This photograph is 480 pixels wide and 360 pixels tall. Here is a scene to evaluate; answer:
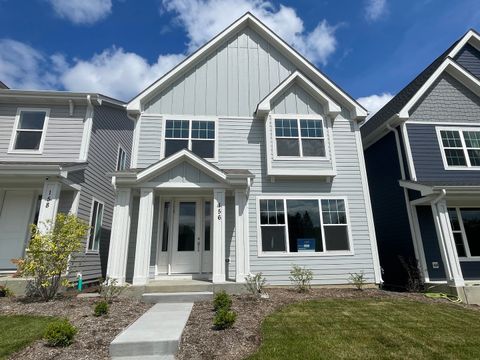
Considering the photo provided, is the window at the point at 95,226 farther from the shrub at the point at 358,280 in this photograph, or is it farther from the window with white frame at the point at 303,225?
the shrub at the point at 358,280

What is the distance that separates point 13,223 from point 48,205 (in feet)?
7.05

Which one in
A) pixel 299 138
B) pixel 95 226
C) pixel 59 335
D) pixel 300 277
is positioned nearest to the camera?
pixel 59 335

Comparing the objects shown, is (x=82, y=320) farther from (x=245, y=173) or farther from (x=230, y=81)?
(x=230, y=81)

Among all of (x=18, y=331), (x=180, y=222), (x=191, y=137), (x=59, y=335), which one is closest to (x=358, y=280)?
(x=180, y=222)

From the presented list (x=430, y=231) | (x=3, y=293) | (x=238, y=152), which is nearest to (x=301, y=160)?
(x=238, y=152)

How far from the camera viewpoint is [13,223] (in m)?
9.40

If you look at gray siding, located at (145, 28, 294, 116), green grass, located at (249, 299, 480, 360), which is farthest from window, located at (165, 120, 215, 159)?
green grass, located at (249, 299, 480, 360)

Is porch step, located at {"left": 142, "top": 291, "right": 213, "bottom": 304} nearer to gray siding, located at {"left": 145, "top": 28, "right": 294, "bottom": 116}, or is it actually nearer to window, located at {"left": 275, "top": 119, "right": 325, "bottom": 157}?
window, located at {"left": 275, "top": 119, "right": 325, "bottom": 157}

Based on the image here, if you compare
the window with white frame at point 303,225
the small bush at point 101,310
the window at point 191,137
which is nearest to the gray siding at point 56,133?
the window at point 191,137

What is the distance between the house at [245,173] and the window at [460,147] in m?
3.40

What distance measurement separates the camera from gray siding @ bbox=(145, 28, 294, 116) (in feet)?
35.0

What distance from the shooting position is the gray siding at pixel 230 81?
10670mm

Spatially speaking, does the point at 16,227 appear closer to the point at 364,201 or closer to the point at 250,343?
the point at 250,343

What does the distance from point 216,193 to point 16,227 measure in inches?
269
